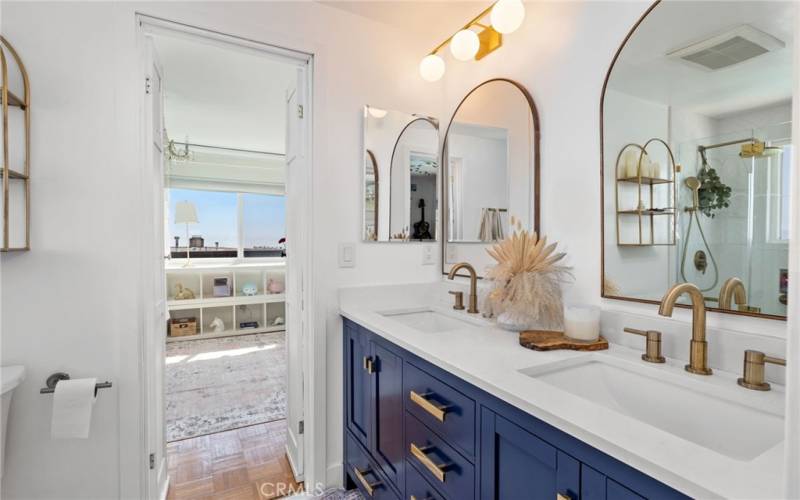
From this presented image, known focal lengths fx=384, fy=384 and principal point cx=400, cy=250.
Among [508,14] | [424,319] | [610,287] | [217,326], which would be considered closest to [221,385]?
[217,326]

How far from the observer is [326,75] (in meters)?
1.85

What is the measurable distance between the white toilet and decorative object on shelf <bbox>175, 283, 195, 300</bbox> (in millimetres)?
3534

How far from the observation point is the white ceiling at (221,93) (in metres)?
2.41

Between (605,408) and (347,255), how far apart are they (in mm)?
1380

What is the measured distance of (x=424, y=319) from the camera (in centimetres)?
198

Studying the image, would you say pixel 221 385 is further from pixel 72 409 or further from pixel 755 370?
pixel 755 370

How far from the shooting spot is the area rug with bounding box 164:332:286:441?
104 inches

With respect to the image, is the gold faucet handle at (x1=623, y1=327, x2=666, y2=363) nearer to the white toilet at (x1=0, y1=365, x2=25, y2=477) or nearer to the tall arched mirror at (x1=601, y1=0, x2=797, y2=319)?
the tall arched mirror at (x1=601, y1=0, x2=797, y2=319)

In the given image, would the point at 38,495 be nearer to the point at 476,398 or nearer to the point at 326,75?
the point at 476,398

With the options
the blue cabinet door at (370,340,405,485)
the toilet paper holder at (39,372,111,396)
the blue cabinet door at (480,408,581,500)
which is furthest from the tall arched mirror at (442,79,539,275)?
the toilet paper holder at (39,372,111,396)

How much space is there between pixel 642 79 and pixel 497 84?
27.3 inches

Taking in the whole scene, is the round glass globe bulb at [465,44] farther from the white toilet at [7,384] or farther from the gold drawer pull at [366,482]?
the white toilet at [7,384]

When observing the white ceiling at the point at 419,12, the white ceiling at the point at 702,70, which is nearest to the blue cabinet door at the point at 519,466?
the white ceiling at the point at 702,70

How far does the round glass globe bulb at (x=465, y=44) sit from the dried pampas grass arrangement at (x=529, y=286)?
886mm
